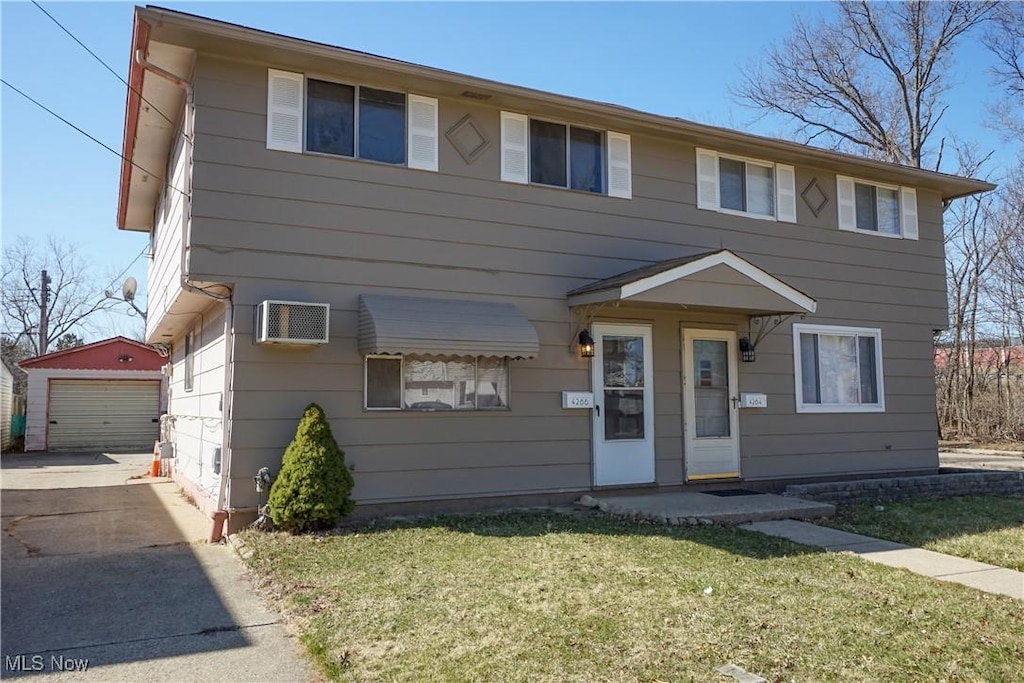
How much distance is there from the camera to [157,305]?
11211 mm

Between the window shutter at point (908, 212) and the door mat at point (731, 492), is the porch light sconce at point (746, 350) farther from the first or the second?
the window shutter at point (908, 212)

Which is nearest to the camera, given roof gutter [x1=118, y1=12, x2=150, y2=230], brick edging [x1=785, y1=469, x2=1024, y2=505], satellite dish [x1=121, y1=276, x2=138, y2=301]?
roof gutter [x1=118, y1=12, x2=150, y2=230]

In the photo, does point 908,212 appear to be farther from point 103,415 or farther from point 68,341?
point 68,341

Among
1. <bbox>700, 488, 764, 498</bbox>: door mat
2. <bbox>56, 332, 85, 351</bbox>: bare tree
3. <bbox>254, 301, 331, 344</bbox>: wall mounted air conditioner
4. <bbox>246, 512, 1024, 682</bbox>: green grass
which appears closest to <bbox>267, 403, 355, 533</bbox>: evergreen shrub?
<bbox>246, 512, 1024, 682</bbox>: green grass

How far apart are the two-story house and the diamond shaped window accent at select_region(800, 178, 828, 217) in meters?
0.03

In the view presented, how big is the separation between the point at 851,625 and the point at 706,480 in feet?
17.3

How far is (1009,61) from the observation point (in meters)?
20.2

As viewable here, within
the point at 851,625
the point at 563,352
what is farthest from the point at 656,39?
the point at 851,625

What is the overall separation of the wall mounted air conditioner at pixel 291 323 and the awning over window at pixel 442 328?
0.49 meters

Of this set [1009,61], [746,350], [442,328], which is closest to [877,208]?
[746,350]

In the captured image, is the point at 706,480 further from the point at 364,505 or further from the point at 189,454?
the point at 189,454

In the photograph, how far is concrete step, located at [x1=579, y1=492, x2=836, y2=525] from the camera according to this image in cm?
760

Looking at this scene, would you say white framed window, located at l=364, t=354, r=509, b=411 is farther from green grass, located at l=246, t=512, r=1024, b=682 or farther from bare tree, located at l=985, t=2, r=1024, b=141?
bare tree, located at l=985, t=2, r=1024, b=141

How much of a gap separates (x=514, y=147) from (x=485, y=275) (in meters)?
1.65
